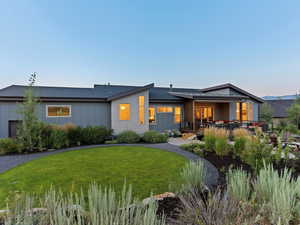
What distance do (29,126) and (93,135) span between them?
3.54 meters

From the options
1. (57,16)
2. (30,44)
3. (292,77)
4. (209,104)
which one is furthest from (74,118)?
(292,77)

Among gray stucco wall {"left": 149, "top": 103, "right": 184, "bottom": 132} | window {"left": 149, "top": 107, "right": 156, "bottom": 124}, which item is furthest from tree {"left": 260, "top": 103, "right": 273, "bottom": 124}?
window {"left": 149, "top": 107, "right": 156, "bottom": 124}

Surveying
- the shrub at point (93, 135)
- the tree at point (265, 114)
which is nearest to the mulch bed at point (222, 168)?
the shrub at point (93, 135)

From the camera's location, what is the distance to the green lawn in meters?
4.04

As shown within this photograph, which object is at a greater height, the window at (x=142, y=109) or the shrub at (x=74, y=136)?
the window at (x=142, y=109)

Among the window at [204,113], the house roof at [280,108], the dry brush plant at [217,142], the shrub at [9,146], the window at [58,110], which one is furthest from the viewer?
the house roof at [280,108]

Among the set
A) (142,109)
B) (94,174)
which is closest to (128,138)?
(142,109)

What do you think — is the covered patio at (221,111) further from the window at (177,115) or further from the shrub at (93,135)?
the shrub at (93,135)

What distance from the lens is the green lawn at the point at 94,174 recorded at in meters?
4.04

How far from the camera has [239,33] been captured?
44.1 feet

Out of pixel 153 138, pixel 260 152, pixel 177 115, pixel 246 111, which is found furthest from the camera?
pixel 246 111

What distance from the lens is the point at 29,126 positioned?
27.9 ft

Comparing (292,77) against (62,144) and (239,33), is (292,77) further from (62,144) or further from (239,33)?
(62,144)

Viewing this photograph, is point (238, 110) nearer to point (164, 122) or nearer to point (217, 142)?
point (164, 122)
